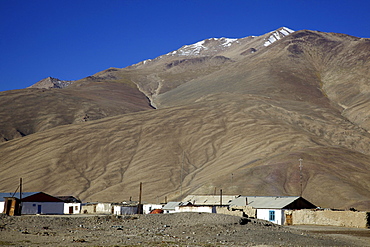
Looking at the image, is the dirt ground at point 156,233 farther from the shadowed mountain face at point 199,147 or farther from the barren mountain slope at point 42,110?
the barren mountain slope at point 42,110

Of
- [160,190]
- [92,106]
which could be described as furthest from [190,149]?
[92,106]

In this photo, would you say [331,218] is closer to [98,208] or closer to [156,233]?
[156,233]

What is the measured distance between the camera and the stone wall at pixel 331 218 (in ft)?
165

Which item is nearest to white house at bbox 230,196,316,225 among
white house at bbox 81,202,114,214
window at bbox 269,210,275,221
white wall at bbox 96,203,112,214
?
window at bbox 269,210,275,221

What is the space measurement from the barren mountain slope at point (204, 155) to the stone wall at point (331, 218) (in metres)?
28.9

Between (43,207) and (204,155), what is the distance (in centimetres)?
6381

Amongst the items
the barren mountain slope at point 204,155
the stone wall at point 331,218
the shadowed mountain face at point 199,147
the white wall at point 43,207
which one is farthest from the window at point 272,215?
the shadowed mountain face at point 199,147

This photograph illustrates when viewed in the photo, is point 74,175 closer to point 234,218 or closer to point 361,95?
point 234,218

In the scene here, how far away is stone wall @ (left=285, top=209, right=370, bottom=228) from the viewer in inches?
1980

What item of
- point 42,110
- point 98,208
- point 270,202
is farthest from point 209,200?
point 42,110

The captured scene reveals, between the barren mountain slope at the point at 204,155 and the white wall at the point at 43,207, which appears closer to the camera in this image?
the white wall at the point at 43,207

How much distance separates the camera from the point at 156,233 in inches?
1300

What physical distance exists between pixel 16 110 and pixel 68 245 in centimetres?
15780

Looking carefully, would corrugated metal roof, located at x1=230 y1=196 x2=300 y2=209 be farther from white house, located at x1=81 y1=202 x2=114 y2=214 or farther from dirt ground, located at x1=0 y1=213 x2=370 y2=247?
dirt ground, located at x1=0 y1=213 x2=370 y2=247
